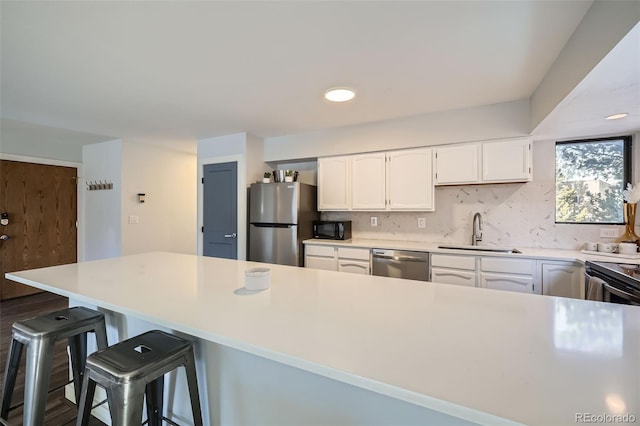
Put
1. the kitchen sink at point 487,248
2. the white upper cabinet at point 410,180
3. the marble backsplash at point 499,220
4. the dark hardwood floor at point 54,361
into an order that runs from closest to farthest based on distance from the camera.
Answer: the dark hardwood floor at point 54,361 < the kitchen sink at point 487,248 < the marble backsplash at point 499,220 < the white upper cabinet at point 410,180

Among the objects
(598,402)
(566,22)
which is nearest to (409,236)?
(566,22)

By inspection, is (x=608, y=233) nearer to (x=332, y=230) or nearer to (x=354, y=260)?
(x=354, y=260)

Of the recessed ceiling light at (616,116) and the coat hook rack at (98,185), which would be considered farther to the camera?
the coat hook rack at (98,185)

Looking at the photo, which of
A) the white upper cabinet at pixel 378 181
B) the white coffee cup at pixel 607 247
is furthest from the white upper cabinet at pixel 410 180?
the white coffee cup at pixel 607 247

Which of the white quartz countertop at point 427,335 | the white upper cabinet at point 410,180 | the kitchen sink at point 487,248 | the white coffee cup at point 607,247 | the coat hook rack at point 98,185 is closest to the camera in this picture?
the white quartz countertop at point 427,335

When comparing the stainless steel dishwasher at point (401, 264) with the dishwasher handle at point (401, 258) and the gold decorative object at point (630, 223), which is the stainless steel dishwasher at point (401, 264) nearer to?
the dishwasher handle at point (401, 258)

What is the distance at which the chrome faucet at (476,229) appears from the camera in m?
3.05

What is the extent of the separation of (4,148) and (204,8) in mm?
4435

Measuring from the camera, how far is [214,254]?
4039 millimetres

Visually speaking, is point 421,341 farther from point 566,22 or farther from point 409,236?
point 409,236

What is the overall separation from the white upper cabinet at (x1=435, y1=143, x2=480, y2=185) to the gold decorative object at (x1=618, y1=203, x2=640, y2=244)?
122cm

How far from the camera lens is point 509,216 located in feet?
9.73

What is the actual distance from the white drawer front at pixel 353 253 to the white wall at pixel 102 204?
328cm

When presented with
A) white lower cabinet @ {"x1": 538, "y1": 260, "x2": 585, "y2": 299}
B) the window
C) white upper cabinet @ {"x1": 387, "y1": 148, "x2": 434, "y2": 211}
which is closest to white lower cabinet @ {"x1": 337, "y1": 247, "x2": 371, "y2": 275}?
white upper cabinet @ {"x1": 387, "y1": 148, "x2": 434, "y2": 211}
